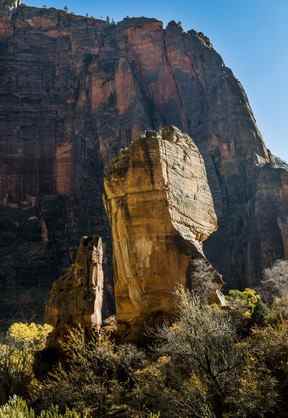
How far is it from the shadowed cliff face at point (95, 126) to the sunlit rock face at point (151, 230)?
34181 millimetres

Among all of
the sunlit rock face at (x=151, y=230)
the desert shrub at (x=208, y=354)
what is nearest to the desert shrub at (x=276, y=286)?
the sunlit rock face at (x=151, y=230)

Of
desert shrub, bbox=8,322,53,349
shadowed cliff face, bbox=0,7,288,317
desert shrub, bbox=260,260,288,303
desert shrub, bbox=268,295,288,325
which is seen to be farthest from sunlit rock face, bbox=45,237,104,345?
shadowed cliff face, bbox=0,7,288,317

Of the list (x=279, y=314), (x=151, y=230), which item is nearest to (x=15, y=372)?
(x=151, y=230)

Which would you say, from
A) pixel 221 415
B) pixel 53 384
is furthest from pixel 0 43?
pixel 221 415

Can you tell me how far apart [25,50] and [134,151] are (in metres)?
65.6

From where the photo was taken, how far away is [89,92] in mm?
78875

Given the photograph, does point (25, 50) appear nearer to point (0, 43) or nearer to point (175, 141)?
point (0, 43)

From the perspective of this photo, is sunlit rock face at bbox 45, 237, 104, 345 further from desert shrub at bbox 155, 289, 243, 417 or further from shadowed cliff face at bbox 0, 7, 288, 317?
shadowed cliff face at bbox 0, 7, 288, 317

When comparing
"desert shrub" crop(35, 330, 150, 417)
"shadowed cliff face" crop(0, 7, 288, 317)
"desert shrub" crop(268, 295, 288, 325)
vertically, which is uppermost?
"shadowed cliff face" crop(0, 7, 288, 317)

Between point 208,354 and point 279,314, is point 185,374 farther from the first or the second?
point 279,314

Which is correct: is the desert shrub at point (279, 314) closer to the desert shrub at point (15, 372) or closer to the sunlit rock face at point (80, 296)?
the sunlit rock face at point (80, 296)

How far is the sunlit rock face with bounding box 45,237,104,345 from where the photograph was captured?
24078mm

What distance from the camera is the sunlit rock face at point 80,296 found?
2408cm

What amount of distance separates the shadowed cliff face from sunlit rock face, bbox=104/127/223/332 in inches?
1346
